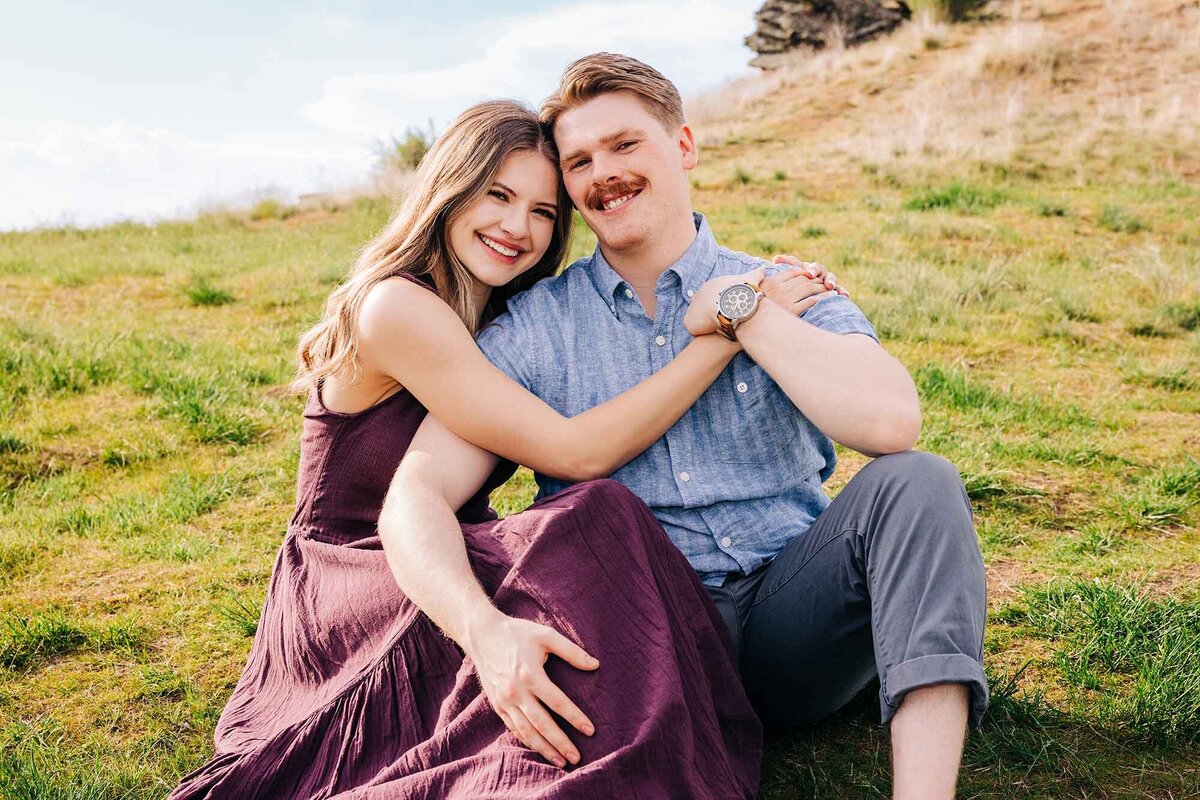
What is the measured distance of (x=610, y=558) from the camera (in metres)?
2.16

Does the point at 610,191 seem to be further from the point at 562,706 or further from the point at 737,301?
the point at 562,706

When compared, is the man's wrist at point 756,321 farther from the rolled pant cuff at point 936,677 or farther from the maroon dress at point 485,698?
the rolled pant cuff at point 936,677

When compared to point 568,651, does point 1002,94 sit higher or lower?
higher

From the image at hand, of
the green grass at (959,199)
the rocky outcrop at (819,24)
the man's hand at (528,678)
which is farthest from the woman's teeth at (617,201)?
the rocky outcrop at (819,24)

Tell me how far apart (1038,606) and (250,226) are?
39.9 feet

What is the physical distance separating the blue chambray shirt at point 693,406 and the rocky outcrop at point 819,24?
21.2 meters

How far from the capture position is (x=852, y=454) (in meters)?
5.18

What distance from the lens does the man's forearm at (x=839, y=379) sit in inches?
97.6

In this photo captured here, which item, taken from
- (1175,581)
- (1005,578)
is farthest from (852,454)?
(1175,581)

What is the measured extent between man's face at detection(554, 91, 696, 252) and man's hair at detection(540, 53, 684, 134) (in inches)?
1.1

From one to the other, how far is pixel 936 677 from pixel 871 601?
29 cm

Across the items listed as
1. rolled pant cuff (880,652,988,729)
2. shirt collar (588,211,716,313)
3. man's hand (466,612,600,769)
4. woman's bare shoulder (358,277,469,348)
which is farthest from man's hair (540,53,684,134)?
rolled pant cuff (880,652,988,729)

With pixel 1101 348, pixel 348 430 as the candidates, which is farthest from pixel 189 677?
pixel 1101 348

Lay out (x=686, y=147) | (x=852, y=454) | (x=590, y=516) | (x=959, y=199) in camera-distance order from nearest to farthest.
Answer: (x=590, y=516) < (x=686, y=147) < (x=852, y=454) < (x=959, y=199)
